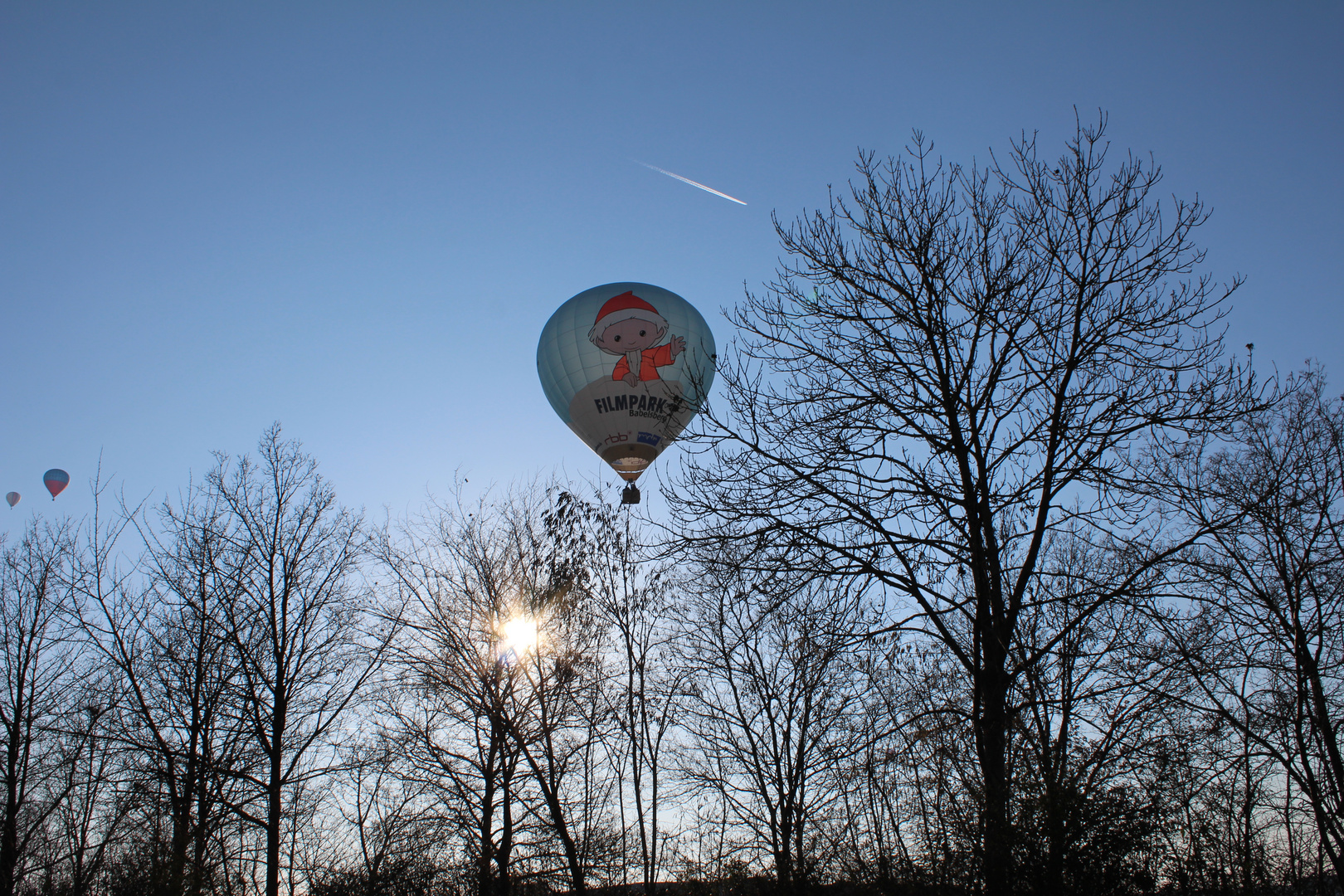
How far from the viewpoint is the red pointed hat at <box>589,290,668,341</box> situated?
18389 millimetres

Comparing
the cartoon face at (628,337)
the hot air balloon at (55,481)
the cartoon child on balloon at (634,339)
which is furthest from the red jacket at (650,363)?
the hot air balloon at (55,481)

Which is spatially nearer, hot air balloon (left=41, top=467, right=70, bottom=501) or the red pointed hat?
the red pointed hat

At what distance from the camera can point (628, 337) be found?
1827 centimetres

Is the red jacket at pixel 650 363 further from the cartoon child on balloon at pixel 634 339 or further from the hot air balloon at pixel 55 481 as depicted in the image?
the hot air balloon at pixel 55 481

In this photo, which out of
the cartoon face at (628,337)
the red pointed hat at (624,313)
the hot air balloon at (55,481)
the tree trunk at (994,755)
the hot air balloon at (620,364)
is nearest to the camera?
the tree trunk at (994,755)

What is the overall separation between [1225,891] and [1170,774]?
1.77m

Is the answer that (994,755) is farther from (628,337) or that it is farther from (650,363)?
(628,337)

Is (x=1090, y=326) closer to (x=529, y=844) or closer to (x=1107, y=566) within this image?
(x=1107, y=566)

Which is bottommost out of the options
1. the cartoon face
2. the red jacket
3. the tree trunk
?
the tree trunk

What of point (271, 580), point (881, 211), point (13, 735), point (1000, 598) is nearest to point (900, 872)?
point (1000, 598)

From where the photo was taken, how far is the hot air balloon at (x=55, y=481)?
1005 inches

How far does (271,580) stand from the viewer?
43.9ft

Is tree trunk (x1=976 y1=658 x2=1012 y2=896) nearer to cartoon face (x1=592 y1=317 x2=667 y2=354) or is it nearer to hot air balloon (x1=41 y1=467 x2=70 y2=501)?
cartoon face (x1=592 y1=317 x2=667 y2=354)

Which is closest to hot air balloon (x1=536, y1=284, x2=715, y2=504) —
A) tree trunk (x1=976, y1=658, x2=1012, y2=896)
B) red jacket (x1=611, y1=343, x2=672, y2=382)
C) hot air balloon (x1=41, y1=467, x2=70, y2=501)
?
red jacket (x1=611, y1=343, x2=672, y2=382)
